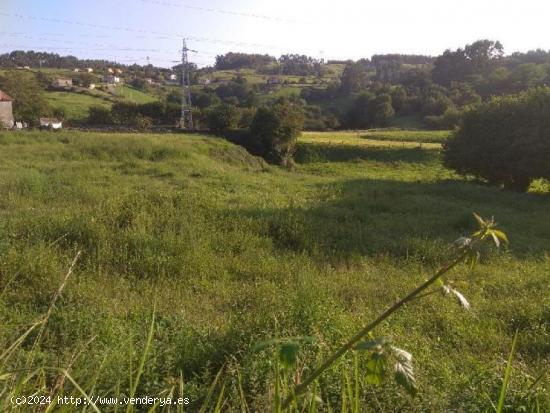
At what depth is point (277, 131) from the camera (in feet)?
113

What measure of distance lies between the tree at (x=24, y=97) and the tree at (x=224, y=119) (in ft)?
55.5

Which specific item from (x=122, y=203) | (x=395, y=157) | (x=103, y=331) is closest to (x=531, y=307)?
(x=103, y=331)

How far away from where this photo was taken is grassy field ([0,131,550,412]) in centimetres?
328

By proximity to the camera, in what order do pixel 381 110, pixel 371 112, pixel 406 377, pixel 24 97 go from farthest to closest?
pixel 371 112, pixel 381 110, pixel 24 97, pixel 406 377

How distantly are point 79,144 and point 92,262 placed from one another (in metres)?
18.3

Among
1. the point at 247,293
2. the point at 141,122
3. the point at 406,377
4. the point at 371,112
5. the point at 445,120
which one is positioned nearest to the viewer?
the point at 406,377

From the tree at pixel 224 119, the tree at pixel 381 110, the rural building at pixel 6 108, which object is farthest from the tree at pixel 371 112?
the rural building at pixel 6 108

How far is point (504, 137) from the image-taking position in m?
21.5

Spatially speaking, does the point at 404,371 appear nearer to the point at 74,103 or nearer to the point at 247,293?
the point at 247,293

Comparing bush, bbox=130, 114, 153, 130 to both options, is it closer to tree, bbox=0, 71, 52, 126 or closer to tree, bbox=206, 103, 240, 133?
tree, bbox=206, 103, 240, 133

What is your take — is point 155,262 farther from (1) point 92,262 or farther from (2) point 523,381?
(2) point 523,381

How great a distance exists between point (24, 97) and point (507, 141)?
1586 inches

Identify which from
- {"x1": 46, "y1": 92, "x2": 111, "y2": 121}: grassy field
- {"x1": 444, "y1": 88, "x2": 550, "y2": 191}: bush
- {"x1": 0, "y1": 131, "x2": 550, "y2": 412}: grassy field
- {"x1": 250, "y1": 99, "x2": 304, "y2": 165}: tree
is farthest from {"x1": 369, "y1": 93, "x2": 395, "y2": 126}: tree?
{"x1": 0, "y1": 131, "x2": 550, "y2": 412}: grassy field

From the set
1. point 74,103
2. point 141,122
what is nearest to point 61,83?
point 74,103
